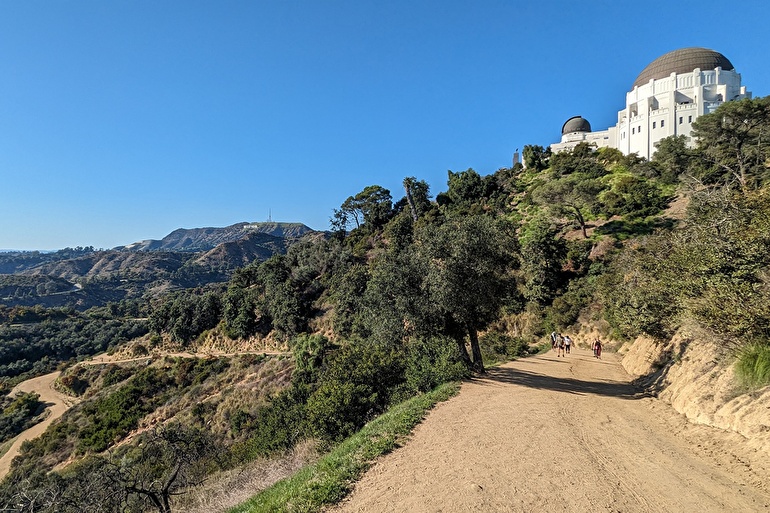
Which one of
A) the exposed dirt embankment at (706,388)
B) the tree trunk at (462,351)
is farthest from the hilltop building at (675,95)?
the tree trunk at (462,351)

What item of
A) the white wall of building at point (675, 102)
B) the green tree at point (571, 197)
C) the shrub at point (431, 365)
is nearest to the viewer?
the shrub at point (431, 365)

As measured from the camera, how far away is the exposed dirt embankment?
6863 millimetres

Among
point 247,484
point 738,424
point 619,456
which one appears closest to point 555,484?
point 619,456

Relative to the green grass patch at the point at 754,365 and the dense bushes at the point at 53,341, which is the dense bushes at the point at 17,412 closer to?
the dense bushes at the point at 53,341

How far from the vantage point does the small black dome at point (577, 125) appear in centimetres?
6806

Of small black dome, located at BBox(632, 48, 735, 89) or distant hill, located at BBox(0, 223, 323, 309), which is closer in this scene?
small black dome, located at BBox(632, 48, 735, 89)

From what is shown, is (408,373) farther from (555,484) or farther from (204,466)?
(204,466)

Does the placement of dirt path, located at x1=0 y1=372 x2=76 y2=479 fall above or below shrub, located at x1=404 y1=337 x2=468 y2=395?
below

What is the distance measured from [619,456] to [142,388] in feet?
142

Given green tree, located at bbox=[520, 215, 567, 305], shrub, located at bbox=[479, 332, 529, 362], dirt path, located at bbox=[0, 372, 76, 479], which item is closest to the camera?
shrub, located at bbox=[479, 332, 529, 362]

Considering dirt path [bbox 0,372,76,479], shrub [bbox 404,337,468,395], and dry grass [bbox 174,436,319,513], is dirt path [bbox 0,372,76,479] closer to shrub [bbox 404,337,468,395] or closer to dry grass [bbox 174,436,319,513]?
dry grass [bbox 174,436,319,513]

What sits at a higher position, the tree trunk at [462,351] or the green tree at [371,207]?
the green tree at [371,207]

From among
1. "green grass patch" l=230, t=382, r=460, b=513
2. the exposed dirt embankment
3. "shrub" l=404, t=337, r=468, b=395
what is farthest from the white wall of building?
"green grass patch" l=230, t=382, r=460, b=513

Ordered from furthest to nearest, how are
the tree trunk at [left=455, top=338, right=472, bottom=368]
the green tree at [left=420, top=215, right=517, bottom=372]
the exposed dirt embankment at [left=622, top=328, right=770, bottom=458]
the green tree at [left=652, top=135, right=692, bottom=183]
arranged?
the green tree at [left=652, top=135, right=692, bottom=183], the tree trunk at [left=455, top=338, right=472, bottom=368], the green tree at [left=420, top=215, right=517, bottom=372], the exposed dirt embankment at [left=622, top=328, right=770, bottom=458]
